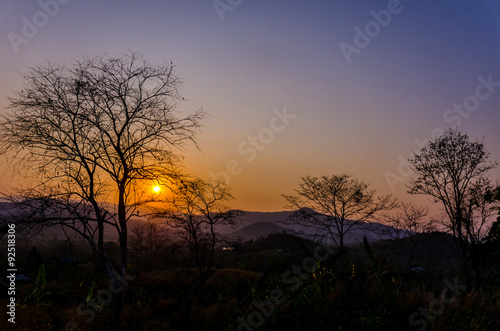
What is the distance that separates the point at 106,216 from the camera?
9594mm

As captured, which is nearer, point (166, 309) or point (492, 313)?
point (492, 313)

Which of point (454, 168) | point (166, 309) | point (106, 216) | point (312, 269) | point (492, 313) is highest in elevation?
point (454, 168)

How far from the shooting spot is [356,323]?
4020mm

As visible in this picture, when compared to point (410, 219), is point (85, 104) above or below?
above

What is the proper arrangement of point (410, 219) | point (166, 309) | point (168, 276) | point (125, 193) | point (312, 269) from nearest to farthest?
point (312, 269), point (125, 193), point (166, 309), point (168, 276), point (410, 219)

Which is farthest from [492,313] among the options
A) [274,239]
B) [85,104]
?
[274,239]

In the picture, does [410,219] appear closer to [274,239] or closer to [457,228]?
[457,228]

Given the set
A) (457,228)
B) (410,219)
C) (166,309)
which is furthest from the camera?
(410,219)

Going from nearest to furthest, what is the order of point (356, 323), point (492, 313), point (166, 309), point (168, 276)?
1. point (356, 323)
2. point (492, 313)
3. point (166, 309)
4. point (168, 276)

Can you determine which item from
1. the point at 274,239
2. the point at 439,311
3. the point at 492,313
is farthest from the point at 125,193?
the point at 274,239

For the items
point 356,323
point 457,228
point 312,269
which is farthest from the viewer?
point 457,228

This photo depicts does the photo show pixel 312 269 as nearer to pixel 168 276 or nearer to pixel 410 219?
pixel 168 276

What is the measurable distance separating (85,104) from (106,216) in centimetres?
373

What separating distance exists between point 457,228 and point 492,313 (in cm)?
1863
